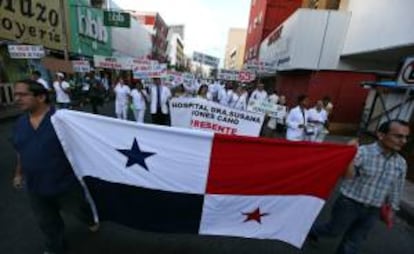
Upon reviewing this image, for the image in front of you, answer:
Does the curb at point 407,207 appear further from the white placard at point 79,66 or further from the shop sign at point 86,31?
the shop sign at point 86,31

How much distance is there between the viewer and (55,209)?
301 centimetres

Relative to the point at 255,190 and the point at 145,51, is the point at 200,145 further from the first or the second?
the point at 145,51

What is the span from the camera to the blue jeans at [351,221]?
122 inches

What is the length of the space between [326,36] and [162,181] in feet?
39.0

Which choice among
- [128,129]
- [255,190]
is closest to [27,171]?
[128,129]

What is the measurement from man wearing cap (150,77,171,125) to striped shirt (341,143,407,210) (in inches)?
256

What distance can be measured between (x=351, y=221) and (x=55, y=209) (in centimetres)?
309

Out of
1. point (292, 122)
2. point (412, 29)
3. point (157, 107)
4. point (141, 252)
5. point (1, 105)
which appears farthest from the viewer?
point (1, 105)

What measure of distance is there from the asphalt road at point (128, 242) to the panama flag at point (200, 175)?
2.00ft

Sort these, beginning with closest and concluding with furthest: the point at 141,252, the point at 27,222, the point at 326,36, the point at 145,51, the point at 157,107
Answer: the point at 141,252 → the point at 27,222 → the point at 157,107 → the point at 326,36 → the point at 145,51

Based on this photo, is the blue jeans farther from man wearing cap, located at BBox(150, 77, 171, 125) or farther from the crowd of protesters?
man wearing cap, located at BBox(150, 77, 171, 125)

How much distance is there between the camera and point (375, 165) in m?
2.89

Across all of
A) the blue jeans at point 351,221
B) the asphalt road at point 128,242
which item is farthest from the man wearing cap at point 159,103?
the blue jeans at point 351,221

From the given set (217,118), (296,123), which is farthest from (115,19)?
(217,118)
